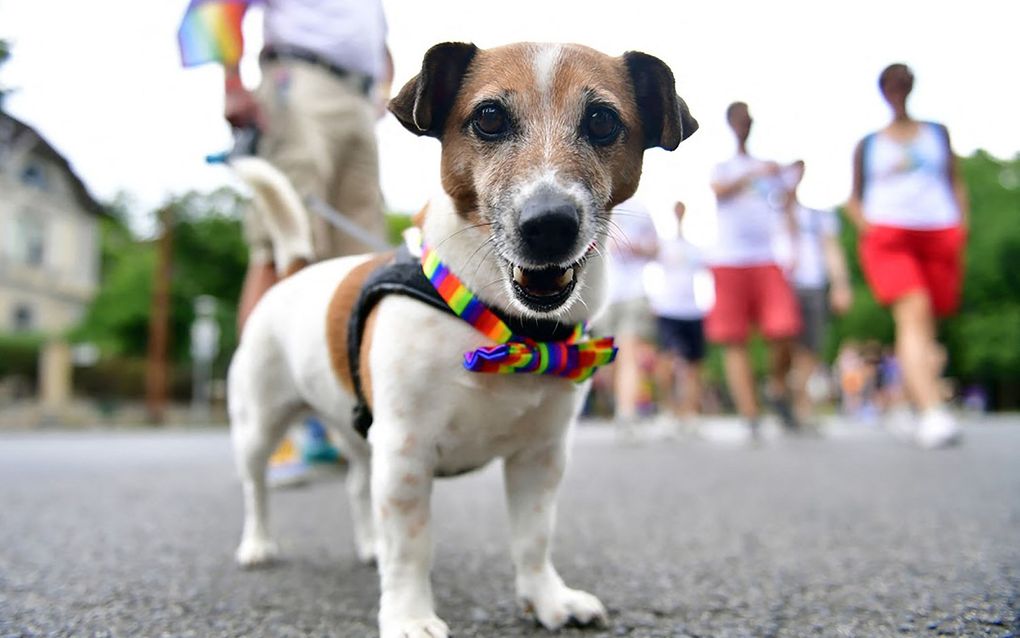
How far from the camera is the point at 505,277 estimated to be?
5.67ft

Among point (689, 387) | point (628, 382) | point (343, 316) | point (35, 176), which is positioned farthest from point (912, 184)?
point (35, 176)

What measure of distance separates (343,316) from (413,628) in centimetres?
81

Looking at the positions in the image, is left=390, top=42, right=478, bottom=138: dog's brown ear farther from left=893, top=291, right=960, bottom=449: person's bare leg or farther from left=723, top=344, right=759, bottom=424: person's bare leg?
left=723, top=344, right=759, bottom=424: person's bare leg

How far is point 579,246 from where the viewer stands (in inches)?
63.4

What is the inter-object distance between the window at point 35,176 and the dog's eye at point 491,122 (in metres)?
1.82

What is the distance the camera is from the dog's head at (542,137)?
63.5 inches

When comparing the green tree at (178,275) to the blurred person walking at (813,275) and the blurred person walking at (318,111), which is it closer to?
the blurred person walking at (813,275)

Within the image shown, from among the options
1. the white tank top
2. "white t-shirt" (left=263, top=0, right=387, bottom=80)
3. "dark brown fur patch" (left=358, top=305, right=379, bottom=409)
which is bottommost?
"dark brown fur patch" (left=358, top=305, right=379, bottom=409)

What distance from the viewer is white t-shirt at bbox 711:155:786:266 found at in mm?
7027

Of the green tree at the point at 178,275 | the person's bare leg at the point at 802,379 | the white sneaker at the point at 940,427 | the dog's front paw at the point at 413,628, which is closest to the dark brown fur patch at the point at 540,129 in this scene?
the dog's front paw at the point at 413,628

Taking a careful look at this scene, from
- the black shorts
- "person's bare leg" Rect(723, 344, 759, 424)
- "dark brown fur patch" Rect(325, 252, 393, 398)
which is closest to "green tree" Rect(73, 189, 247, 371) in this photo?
the black shorts

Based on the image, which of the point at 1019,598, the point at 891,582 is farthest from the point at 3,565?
the point at 1019,598

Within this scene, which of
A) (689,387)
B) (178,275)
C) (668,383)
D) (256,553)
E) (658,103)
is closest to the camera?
(658,103)

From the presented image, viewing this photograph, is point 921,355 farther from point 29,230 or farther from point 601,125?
point 29,230
